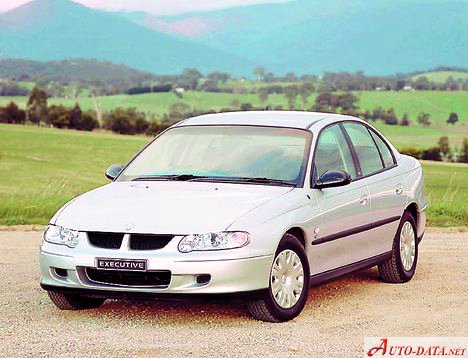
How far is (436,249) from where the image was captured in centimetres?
1305

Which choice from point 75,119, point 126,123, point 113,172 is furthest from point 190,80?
point 113,172

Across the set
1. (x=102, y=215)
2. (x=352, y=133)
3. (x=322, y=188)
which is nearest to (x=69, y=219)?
(x=102, y=215)

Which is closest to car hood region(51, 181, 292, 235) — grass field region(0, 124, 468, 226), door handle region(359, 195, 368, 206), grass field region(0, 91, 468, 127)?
door handle region(359, 195, 368, 206)

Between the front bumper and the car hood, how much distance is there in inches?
8.4

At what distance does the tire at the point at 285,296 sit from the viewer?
7.85 meters

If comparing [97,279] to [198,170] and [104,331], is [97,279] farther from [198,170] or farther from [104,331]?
[198,170]

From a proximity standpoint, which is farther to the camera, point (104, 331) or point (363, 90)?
point (363, 90)

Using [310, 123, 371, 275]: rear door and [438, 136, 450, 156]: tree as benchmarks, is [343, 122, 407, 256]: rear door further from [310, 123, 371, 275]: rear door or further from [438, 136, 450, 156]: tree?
[438, 136, 450, 156]: tree

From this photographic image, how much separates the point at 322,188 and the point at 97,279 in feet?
6.42

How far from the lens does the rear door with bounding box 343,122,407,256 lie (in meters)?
9.55

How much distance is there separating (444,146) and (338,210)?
85322 millimetres

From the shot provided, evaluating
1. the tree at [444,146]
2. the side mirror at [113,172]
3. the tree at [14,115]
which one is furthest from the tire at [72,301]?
the tree at [14,115]

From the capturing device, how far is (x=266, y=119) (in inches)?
369

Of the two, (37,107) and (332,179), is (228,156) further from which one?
(37,107)
